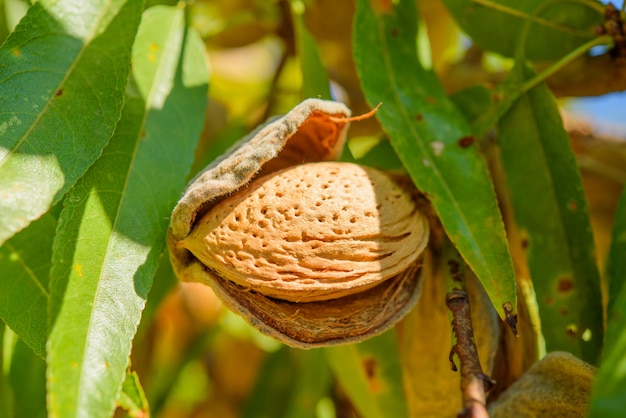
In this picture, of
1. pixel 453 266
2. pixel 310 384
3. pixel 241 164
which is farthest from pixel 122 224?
pixel 310 384

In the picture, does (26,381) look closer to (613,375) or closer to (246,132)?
(246,132)

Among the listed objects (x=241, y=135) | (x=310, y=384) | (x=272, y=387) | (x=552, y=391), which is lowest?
(x=272, y=387)

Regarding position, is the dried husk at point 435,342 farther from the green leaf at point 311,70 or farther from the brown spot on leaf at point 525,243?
the green leaf at point 311,70

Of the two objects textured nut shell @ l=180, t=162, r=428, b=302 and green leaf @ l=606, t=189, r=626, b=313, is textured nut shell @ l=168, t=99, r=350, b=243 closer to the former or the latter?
textured nut shell @ l=180, t=162, r=428, b=302

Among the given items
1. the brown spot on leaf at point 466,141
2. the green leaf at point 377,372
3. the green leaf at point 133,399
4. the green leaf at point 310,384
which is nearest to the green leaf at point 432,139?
the brown spot on leaf at point 466,141

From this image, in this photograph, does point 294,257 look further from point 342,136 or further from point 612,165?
point 612,165

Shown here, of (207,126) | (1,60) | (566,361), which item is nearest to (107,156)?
(1,60)
